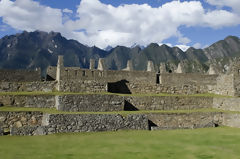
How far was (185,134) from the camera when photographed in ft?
51.0

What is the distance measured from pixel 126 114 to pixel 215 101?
851 centimetres

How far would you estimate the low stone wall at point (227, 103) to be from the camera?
2077 centimetres

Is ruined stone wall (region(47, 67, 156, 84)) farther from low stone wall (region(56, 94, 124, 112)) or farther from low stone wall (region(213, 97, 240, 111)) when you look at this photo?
low stone wall (region(213, 97, 240, 111))

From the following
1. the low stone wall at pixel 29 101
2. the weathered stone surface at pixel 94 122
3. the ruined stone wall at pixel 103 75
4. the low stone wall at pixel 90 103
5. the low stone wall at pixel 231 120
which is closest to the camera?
the weathered stone surface at pixel 94 122

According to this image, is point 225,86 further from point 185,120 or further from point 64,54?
point 64,54

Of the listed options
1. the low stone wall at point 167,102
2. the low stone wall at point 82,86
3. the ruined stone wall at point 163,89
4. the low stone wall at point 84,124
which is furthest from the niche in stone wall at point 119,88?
the low stone wall at point 84,124

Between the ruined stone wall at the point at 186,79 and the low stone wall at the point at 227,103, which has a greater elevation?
the ruined stone wall at the point at 186,79

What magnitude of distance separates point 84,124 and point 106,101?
3.15 meters

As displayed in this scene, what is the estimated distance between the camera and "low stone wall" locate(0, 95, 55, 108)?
1838 centimetres

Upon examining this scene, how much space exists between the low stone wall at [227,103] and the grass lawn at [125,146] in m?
5.29

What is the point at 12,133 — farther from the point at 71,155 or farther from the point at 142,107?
the point at 142,107

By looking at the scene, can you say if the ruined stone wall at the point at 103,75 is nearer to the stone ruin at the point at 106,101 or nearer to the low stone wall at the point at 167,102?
the stone ruin at the point at 106,101

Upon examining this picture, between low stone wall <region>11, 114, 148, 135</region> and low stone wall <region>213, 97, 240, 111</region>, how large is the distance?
290 inches

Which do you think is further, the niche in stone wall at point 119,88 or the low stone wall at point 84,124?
the niche in stone wall at point 119,88
